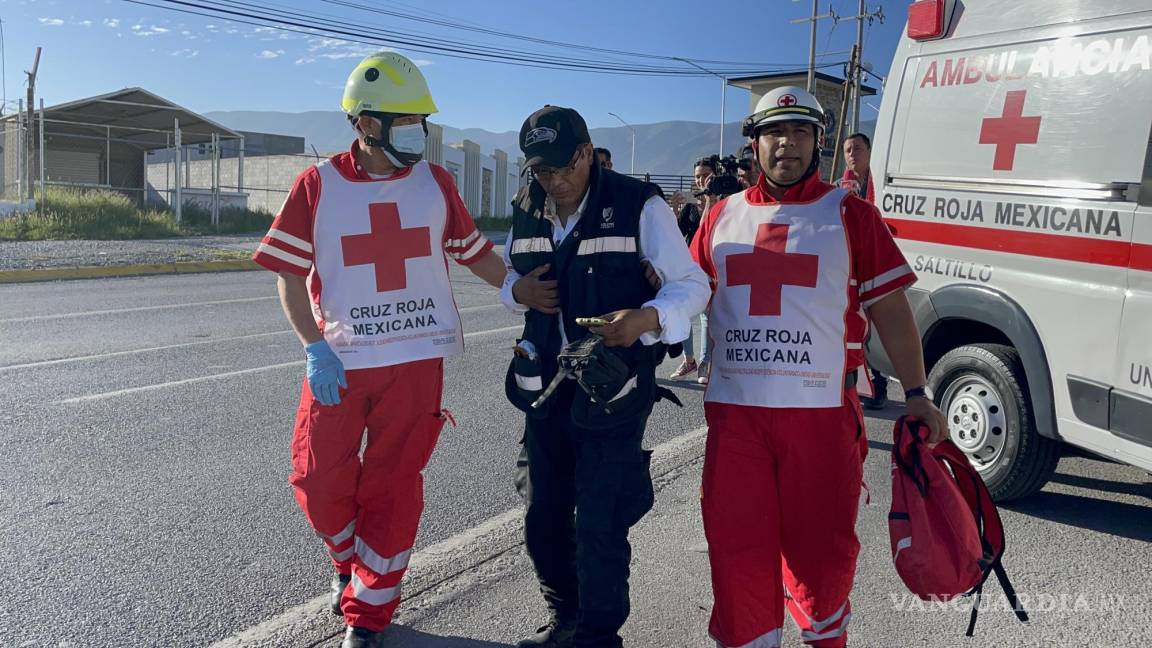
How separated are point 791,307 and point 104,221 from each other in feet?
68.1

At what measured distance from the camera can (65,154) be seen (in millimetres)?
32938

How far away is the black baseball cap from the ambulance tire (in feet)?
8.71

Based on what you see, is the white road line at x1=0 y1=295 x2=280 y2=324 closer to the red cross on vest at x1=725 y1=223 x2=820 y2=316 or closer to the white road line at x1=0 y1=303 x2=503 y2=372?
the white road line at x1=0 y1=303 x2=503 y2=372

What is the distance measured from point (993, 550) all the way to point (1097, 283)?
166 cm

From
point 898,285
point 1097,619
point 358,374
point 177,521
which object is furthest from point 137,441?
point 1097,619

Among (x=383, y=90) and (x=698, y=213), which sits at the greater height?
(x=383, y=90)

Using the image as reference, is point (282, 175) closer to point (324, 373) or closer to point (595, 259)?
point (324, 373)

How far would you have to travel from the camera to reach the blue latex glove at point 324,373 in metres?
2.88

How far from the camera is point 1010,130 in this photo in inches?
159

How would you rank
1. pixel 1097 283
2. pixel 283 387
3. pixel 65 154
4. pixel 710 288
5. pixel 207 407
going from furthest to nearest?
pixel 65 154
pixel 283 387
pixel 207 407
pixel 1097 283
pixel 710 288

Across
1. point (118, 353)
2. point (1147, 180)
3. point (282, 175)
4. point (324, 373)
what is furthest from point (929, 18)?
point (282, 175)

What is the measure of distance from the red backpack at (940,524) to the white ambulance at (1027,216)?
1.38 meters

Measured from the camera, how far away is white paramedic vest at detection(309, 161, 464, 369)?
297 cm

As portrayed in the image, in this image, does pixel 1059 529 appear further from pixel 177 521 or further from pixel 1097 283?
pixel 177 521
